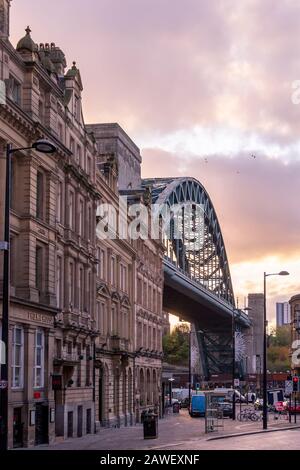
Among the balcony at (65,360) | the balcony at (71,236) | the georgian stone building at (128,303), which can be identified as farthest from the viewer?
the georgian stone building at (128,303)

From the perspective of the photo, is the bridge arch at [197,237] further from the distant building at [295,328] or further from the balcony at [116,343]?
the balcony at [116,343]

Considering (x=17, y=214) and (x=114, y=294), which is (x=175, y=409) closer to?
(x=114, y=294)

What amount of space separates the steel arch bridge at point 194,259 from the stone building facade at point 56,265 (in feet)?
140

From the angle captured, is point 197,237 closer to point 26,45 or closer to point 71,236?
point 71,236

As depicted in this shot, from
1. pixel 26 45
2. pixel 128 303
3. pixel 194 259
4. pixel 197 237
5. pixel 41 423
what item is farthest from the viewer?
pixel 194 259

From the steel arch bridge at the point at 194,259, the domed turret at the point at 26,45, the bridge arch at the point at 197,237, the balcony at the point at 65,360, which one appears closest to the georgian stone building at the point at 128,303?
the balcony at the point at 65,360

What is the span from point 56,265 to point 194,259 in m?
138

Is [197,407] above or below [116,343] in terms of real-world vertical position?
below

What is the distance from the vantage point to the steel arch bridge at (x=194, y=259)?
439 feet

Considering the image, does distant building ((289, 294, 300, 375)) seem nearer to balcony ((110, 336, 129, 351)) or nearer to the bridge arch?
the bridge arch

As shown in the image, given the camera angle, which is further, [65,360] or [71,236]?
[71,236]

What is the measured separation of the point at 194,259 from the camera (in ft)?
616

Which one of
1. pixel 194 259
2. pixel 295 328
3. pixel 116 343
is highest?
pixel 194 259

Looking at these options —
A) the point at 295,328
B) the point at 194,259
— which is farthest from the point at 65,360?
the point at 194,259
